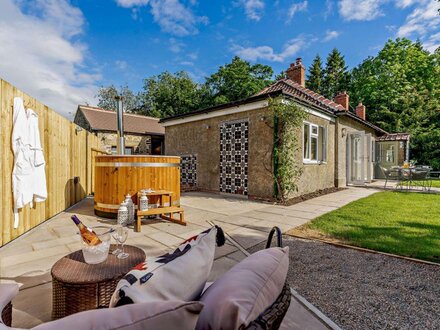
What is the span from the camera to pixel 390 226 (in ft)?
15.5

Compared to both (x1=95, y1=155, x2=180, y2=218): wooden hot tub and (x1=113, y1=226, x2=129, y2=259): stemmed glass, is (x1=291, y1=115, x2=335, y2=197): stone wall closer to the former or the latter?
(x1=95, y1=155, x2=180, y2=218): wooden hot tub

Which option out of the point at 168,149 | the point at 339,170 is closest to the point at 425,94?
the point at 339,170

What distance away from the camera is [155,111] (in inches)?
1187

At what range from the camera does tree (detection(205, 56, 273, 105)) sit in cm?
2905

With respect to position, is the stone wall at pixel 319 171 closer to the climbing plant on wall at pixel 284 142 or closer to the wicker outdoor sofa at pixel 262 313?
the climbing plant on wall at pixel 284 142

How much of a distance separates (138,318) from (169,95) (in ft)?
105

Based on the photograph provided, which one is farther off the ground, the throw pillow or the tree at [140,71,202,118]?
the tree at [140,71,202,118]

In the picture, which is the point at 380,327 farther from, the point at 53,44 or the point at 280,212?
the point at 53,44

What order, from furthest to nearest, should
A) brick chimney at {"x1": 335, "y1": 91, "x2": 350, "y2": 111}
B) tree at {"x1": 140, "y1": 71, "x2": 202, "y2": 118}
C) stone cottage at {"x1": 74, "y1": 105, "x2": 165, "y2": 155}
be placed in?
tree at {"x1": 140, "y1": 71, "x2": 202, "y2": 118} → stone cottage at {"x1": 74, "y1": 105, "x2": 165, "y2": 155} → brick chimney at {"x1": 335, "y1": 91, "x2": 350, "y2": 111}

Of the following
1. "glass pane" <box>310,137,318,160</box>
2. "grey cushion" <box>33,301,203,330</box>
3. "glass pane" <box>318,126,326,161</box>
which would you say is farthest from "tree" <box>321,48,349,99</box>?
"grey cushion" <box>33,301,203,330</box>

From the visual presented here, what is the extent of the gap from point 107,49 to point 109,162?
11.2 meters

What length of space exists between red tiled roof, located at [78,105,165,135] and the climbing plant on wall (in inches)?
482


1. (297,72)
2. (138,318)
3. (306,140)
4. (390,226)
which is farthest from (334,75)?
(138,318)

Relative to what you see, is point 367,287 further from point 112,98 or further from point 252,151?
point 112,98
